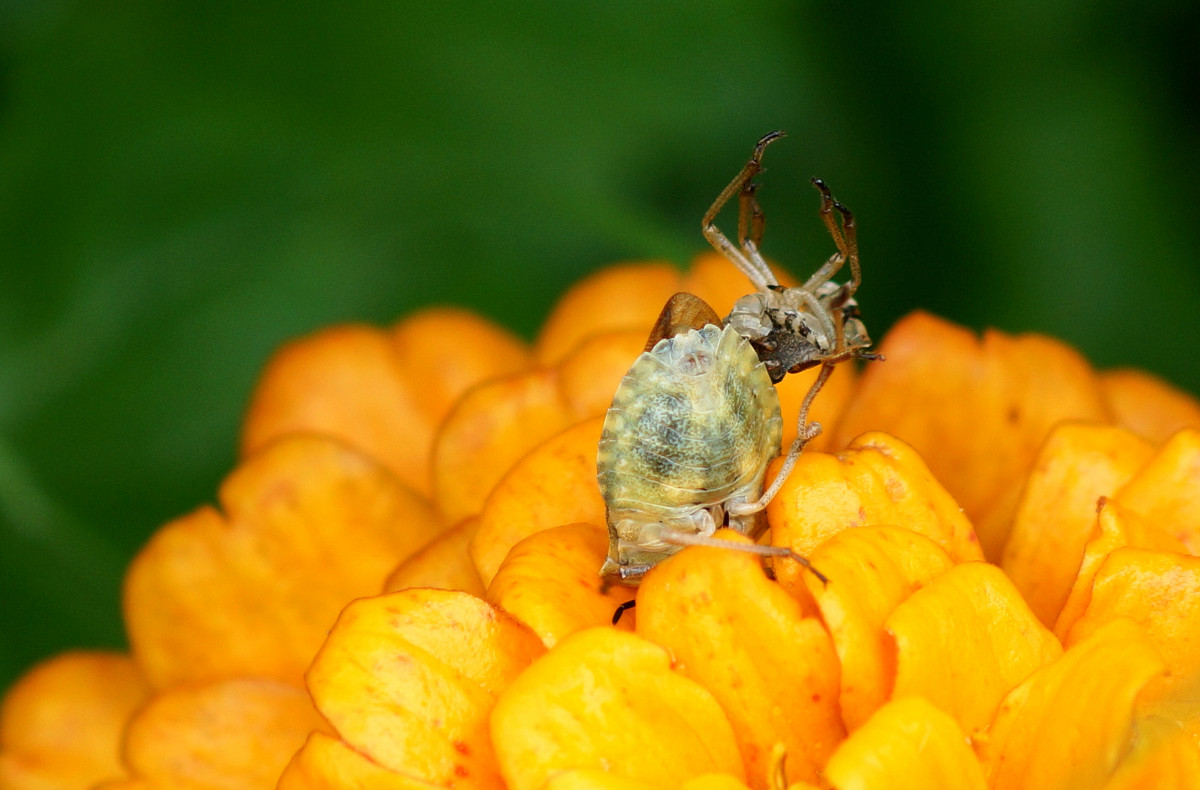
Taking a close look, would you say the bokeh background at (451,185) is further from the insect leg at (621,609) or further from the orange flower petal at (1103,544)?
the insect leg at (621,609)

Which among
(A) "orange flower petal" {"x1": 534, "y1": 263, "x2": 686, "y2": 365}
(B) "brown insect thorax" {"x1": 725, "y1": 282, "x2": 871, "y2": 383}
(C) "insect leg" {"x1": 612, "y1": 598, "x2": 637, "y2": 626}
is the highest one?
(B) "brown insect thorax" {"x1": 725, "y1": 282, "x2": 871, "y2": 383}

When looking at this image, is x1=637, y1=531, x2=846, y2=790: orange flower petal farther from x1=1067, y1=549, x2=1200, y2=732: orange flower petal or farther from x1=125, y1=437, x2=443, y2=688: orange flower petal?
x1=125, y1=437, x2=443, y2=688: orange flower petal

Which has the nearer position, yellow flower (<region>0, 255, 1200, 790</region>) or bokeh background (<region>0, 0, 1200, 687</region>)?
yellow flower (<region>0, 255, 1200, 790</region>)

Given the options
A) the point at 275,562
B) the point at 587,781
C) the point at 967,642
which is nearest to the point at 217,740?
the point at 275,562

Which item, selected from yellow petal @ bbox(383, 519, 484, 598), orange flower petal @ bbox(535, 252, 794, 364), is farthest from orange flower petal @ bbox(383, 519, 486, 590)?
orange flower petal @ bbox(535, 252, 794, 364)

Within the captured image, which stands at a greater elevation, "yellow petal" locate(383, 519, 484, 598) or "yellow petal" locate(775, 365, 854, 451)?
"yellow petal" locate(775, 365, 854, 451)

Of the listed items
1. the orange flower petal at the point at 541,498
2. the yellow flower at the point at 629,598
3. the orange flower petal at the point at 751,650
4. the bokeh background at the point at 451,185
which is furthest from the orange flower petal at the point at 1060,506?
the bokeh background at the point at 451,185
